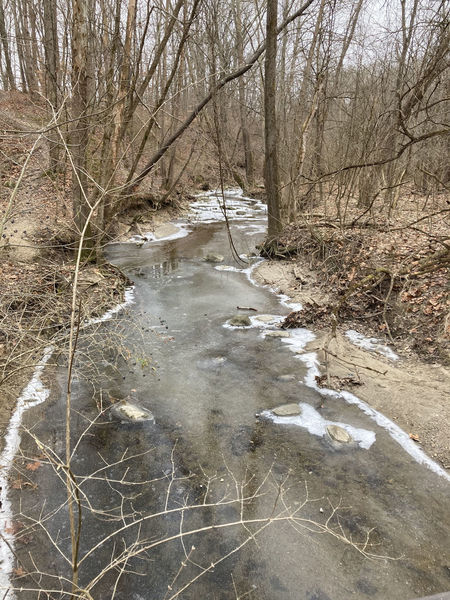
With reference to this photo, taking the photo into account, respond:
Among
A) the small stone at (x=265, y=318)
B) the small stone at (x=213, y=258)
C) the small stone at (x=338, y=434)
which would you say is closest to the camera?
the small stone at (x=338, y=434)

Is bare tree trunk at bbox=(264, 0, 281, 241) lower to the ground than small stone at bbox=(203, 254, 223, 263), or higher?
higher

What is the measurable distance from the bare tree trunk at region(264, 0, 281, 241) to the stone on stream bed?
8286 millimetres

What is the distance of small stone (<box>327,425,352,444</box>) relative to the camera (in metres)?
5.12

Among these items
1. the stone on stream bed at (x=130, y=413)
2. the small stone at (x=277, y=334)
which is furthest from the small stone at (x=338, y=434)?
the small stone at (x=277, y=334)

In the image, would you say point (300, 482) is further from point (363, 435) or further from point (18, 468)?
point (18, 468)

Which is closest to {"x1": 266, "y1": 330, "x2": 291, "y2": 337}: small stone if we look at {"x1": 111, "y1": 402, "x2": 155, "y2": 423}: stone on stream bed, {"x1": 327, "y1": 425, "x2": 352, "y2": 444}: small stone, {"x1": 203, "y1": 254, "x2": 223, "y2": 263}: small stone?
{"x1": 327, "y1": 425, "x2": 352, "y2": 444}: small stone

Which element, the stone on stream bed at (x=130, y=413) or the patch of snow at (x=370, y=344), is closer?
the stone on stream bed at (x=130, y=413)

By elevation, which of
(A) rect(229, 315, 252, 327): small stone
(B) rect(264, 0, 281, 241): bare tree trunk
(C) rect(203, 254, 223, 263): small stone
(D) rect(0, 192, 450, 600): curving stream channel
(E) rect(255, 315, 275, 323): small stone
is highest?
(B) rect(264, 0, 281, 241): bare tree trunk

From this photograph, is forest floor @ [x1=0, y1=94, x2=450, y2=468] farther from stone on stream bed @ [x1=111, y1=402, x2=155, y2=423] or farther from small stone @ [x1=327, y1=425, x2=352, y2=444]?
stone on stream bed @ [x1=111, y1=402, x2=155, y2=423]

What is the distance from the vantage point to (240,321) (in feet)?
28.2

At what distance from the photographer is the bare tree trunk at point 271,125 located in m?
11.0

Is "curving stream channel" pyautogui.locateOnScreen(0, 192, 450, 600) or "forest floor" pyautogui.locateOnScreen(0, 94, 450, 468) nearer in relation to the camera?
"curving stream channel" pyautogui.locateOnScreen(0, 192, 450, 600)

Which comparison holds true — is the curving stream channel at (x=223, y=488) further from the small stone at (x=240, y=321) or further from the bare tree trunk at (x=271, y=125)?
the bare tree trunk at (x=271, y=125)

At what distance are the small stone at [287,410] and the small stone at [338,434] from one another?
0.50 meters
